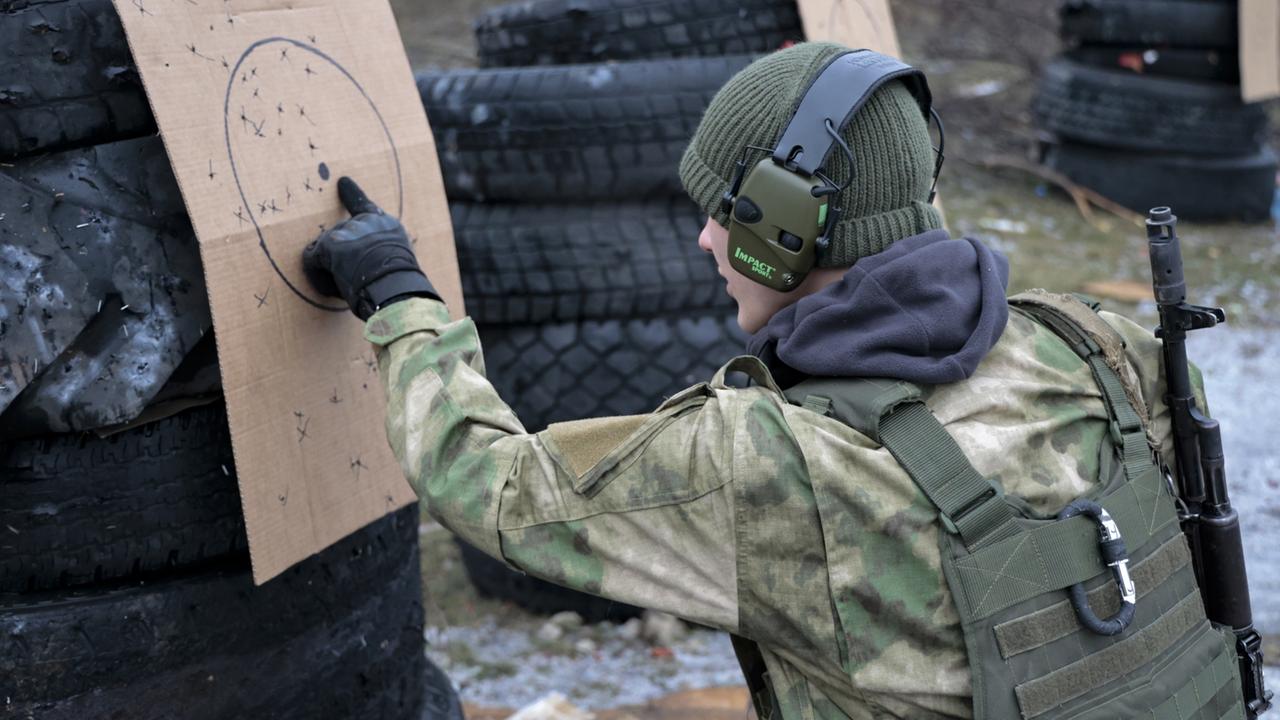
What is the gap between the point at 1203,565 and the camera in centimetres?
183

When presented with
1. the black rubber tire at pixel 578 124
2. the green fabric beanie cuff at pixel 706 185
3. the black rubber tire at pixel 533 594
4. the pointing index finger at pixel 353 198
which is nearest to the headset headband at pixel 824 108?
the green fabric beanie cuff at pixel 706 185

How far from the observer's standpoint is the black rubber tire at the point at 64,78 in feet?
4.99

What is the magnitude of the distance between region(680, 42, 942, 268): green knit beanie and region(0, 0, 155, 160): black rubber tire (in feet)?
2.49

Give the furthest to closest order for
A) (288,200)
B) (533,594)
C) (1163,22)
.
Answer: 1. (1163,22)
2. (533,594)
3. (288,200)

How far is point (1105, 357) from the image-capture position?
1613 millimetres

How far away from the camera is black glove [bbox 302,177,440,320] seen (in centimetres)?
165

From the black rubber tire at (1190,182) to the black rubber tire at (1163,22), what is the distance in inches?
24.2

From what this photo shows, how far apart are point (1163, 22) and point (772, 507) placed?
616 cm

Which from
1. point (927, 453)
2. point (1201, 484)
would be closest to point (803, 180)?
point (927, 453)

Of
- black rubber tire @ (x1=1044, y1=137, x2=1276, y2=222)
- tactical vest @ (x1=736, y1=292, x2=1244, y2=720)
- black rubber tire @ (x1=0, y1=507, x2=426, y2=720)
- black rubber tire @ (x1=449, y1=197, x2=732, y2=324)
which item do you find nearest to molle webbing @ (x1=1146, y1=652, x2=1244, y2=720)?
tactical vest @ (x1=736, y1=292, x2=1244, y2=720)

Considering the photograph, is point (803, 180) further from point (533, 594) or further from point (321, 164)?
point (533, 594)

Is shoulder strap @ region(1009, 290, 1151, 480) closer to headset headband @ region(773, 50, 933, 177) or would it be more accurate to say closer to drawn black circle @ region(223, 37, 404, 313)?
headset headband @ region(773, 50, 933, 177)

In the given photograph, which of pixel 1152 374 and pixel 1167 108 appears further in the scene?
pixel 1167 108

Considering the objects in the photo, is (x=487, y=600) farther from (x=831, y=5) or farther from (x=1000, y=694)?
(x=1000, y=694)
